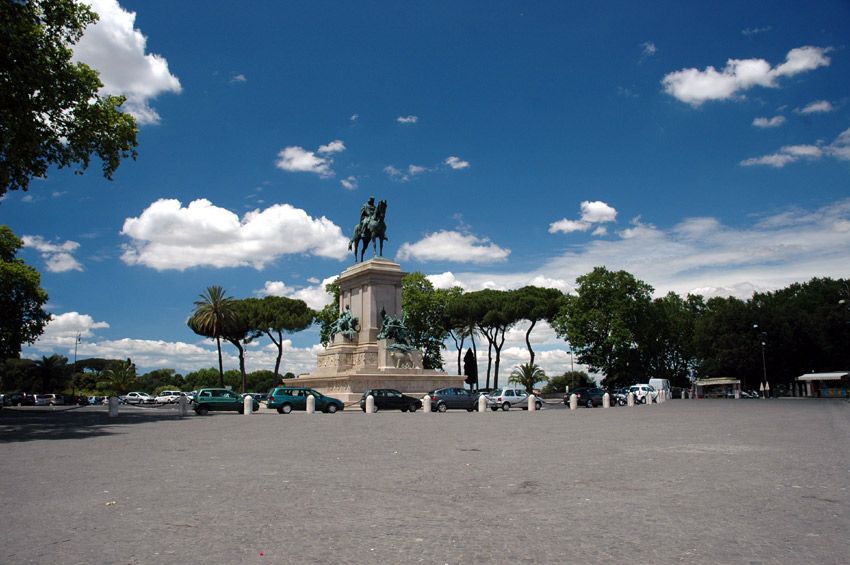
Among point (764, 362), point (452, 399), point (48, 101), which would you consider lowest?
point (452, 399)

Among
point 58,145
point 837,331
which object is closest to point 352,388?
point 58,145

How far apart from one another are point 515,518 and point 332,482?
11.0 feet

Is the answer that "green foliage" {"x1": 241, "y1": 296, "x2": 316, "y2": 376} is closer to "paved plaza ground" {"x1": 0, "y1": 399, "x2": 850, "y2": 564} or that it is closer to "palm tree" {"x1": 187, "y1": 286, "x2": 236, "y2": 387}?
"palm tree" {"x1": 187, "y1": 286, "x2": 236, "y2": 387}

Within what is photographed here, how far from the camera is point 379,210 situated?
44594 mm

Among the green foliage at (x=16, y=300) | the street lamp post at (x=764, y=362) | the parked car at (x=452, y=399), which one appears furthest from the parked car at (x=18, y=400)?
the street lamp post at (x=764, y=362)

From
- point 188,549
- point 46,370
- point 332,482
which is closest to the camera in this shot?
point 188,549

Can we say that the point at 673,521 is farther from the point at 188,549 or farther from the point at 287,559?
the point at 188,549

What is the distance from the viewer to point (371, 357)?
133 ft

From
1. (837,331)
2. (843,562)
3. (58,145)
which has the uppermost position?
(58,145)

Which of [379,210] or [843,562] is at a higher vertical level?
[379,210]

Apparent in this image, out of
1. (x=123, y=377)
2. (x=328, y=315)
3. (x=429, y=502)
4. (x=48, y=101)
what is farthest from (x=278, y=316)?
(x=429, y=502)

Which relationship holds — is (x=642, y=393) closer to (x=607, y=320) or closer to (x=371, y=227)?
(x=607, y=320)

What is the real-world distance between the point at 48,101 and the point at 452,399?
22.8 metres

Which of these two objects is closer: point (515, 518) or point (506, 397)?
point (515, 518)
